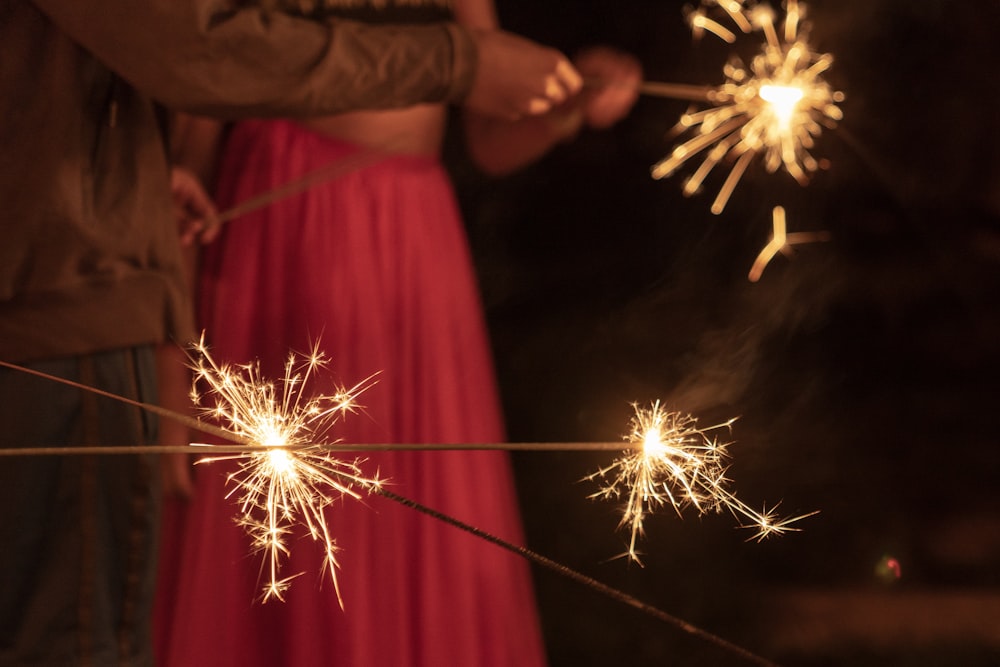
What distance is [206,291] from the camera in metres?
0.77

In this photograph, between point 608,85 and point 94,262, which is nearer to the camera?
point 94,262

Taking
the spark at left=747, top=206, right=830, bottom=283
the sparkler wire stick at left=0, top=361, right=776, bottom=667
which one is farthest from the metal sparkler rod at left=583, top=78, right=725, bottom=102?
the sparkler wire stick at left=0, top=361, right=776, bottom=667

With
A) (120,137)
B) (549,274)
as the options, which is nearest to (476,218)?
(549,274)

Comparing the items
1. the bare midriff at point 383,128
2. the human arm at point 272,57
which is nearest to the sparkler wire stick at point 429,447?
the human arm at point 272,57

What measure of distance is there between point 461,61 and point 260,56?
0.13 m

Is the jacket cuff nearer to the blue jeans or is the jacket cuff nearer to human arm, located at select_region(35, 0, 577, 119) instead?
human arm, located at select_region(35, 0, 577, 119)

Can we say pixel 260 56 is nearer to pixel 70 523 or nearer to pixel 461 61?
pixel 461 61

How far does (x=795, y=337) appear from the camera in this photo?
793mm

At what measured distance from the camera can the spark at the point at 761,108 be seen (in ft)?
2.59

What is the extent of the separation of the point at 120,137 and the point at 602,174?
407mm

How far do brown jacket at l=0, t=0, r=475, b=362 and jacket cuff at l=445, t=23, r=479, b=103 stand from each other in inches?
2.7

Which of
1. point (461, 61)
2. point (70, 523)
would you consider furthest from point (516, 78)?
point (70, 523)

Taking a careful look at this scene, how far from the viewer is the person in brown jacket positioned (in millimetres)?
537

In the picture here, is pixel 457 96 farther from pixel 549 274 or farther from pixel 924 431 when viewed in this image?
pixel 924 431
